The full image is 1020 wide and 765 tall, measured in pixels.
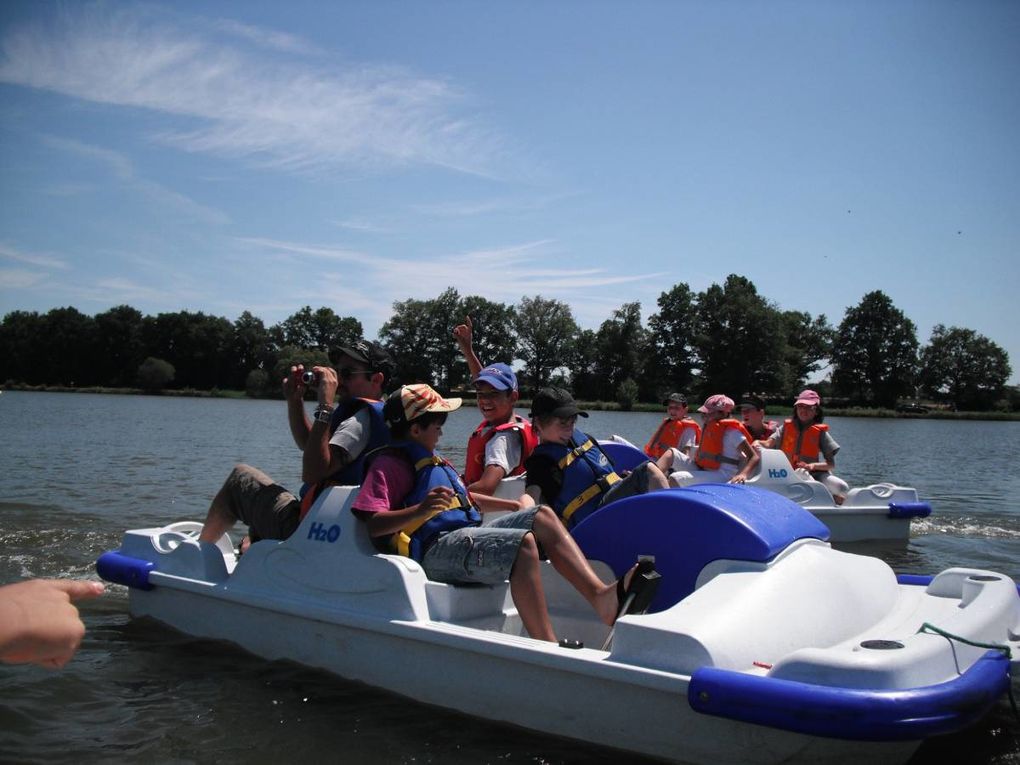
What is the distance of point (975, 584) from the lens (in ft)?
13.8

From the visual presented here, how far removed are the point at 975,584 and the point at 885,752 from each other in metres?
1.28

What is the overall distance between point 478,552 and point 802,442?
7768mm

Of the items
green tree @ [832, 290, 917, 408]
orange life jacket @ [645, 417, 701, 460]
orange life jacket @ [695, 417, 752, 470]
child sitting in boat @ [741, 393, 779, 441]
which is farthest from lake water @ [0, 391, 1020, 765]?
green tree @ [832, 290, 917, 408]

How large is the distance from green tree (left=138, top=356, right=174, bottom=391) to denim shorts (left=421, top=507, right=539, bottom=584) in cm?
7113

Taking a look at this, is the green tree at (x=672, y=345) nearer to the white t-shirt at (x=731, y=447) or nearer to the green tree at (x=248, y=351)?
the green tree at (x=248, y=351)

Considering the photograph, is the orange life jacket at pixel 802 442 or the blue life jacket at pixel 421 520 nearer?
the blue life jacket at pixel 421 520

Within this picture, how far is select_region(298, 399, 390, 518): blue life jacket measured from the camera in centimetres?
488

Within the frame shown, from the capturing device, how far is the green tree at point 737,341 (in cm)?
6775

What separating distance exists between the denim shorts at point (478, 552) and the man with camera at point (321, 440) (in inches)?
30.9

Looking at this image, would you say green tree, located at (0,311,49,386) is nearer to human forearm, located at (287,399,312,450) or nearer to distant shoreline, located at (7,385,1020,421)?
distant shoreline, located at (7,385,1020,421)

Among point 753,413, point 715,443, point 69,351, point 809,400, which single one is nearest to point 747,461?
point 715,443

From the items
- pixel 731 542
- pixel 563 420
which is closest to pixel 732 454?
pixel 563 420

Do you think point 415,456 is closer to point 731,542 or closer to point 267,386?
point 731,542

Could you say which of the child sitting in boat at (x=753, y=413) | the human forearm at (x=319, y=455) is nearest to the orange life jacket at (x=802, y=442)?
the child sitting in boat at (x=753, y=413)
